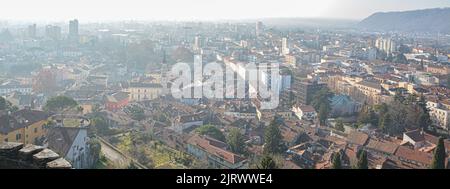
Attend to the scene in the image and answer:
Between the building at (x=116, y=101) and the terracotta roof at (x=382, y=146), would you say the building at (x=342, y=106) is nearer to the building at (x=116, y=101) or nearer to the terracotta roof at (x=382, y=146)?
the terracotta roof at (x=382, y=146)

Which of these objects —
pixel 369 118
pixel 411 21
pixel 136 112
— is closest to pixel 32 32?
pixel 136 112

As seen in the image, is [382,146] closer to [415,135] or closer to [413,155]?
[413,155]

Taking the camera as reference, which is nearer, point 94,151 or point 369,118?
point 94,151

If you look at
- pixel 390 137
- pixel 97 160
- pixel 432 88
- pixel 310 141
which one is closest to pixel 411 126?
pixel 390 137

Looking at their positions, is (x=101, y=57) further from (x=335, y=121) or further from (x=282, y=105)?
(x=335, y=121)

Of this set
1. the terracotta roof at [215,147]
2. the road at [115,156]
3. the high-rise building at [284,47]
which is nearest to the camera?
the road at [115,156]

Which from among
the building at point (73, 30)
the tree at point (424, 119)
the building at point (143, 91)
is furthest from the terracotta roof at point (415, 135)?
the building at point (73, 30)
